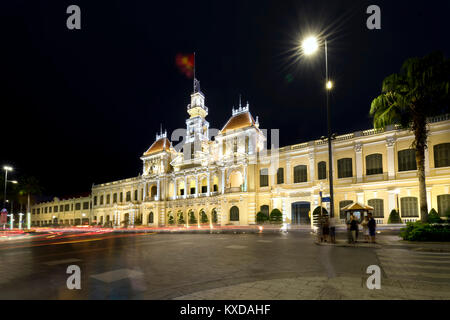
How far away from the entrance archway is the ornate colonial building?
0.12 metres

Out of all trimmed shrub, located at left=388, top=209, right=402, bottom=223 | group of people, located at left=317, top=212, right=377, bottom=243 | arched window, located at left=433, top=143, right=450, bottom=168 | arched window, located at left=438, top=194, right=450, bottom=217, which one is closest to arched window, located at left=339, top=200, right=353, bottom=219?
trimmed shrub, located at left=388, top=209, right=402, bottom=223

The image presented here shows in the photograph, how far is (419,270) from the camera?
25.2ft

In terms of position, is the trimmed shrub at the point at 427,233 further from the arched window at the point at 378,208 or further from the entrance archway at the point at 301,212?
the entrance archway at the point at 301,212

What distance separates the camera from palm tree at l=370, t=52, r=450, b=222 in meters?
14.9

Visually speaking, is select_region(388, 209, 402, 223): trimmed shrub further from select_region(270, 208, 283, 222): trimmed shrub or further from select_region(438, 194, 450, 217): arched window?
select_region(270, 208, 283, 222): trimmed shrub

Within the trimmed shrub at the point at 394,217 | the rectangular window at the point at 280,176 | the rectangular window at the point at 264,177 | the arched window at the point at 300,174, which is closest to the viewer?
the trimmed shrub at the point at 394,217

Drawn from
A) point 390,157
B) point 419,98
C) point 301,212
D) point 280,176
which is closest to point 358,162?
point 390,157

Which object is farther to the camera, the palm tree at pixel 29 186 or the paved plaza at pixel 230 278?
the palm tree at pixel 29 186

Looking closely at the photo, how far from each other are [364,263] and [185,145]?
46899 millimetres

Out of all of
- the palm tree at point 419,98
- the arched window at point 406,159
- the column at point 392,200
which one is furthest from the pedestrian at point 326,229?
the arched window at point 406,159

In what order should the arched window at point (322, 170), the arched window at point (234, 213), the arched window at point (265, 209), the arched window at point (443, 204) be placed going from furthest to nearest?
the arched window at point (234, 213), the arched window at point (265, 209), the arched window at point (322, 170), the arched window at point (443, 204)

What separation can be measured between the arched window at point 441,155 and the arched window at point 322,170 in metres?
10.8

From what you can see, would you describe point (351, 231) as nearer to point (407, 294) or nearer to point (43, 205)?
point (407, 294)

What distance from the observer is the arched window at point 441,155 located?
2617 cm
